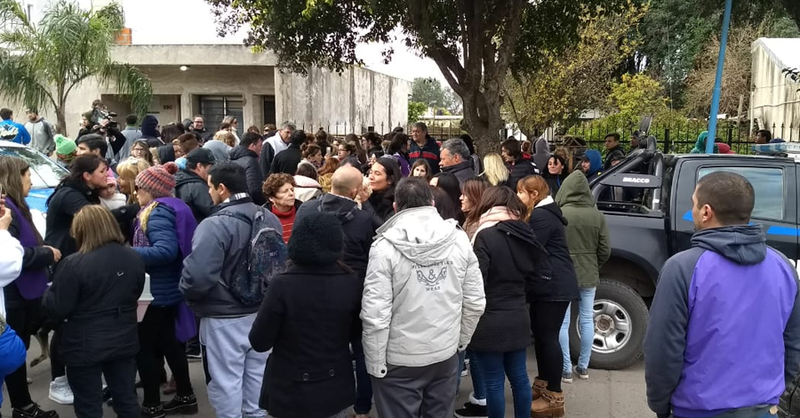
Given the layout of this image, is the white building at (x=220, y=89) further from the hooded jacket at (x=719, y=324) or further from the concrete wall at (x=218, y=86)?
the hooded jacket at (x=719, y=324)

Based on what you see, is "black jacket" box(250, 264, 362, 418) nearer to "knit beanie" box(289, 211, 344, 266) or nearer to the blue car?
"knit beanie" box(289, 211, 344, 266)

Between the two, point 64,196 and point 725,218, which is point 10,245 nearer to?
point 64,196

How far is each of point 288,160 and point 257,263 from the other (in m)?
4.84

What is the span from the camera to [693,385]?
2.96 meters

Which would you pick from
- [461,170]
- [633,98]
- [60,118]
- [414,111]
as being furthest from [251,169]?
[414,111]

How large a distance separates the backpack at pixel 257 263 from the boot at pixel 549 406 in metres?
2.23

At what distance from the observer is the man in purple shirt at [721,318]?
2891 mm

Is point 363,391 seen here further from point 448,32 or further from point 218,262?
point 448,32

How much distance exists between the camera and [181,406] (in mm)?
5188

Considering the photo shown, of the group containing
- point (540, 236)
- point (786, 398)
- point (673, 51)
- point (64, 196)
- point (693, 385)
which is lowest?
point (786, 398)

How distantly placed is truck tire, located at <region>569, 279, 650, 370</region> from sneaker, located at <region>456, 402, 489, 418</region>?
4.70 ft

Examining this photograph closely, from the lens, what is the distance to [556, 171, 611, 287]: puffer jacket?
571 centimetres

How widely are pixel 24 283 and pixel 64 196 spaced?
25.7 inches

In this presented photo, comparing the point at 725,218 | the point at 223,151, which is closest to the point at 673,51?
the point at 223,151
